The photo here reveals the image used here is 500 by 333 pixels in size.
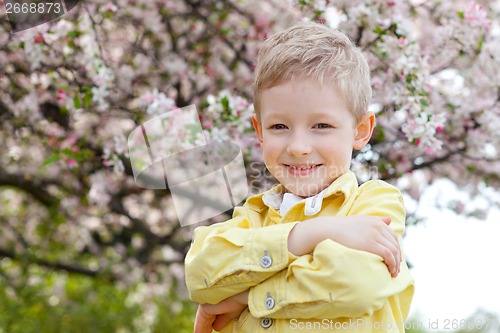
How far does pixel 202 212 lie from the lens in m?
4.15

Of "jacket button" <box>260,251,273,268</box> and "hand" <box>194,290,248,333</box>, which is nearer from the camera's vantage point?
"jacket button" <box>260,251,273,268</box>

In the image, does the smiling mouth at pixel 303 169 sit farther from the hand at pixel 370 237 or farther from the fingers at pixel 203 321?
the fingers at pixel 203 321

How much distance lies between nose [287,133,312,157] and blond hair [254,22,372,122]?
142 millimetres

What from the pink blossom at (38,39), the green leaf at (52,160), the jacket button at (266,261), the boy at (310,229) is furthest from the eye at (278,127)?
the pink blossom at (38,39)

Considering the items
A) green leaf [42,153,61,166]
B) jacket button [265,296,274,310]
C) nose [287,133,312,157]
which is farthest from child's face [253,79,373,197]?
green leaf [42,153,61,166]

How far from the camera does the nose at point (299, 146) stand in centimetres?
178

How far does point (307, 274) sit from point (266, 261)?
→ 0.11 m

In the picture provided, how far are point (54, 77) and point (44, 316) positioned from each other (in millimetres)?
2583

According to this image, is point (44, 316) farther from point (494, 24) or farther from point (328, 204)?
point (328, 204)

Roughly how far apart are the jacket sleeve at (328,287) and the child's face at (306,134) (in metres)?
0.24

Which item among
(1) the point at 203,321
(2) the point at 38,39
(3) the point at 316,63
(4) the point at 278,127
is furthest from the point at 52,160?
(3) the point at 316,63

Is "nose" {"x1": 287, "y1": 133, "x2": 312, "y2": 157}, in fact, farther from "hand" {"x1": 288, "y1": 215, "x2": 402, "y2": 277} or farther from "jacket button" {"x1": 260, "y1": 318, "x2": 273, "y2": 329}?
"jacket button" {"x1": 260, "y1": 318, "x2": 273, "y2": 329}

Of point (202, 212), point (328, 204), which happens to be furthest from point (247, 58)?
point (328, 204)

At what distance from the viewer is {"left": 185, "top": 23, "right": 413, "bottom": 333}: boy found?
1.66 m
